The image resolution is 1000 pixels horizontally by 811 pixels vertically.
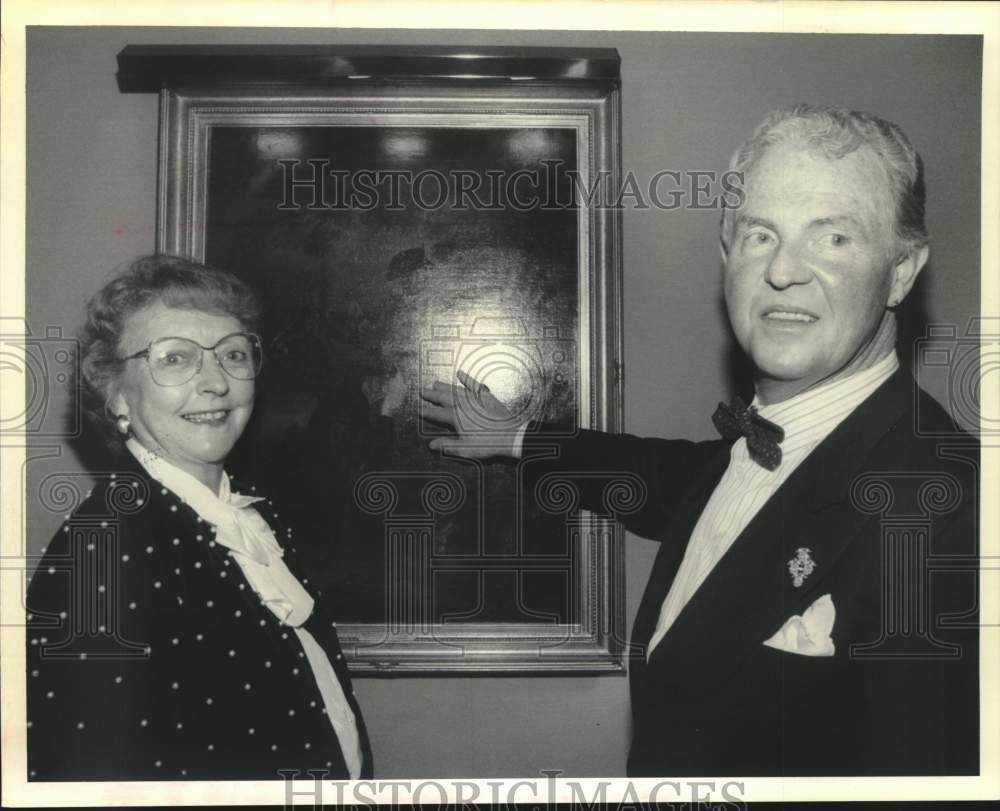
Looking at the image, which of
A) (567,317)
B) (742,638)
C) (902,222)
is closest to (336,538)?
(567,317)

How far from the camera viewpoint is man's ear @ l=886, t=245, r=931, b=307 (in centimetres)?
298

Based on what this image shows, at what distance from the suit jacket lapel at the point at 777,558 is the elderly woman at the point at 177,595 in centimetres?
112

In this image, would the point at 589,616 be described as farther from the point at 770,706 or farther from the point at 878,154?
the point at 878,154

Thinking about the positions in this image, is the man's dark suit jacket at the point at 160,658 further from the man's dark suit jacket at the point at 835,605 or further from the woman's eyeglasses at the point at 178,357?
the man's dark suit jacket at the point at 835,605

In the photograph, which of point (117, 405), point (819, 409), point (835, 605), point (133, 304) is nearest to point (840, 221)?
point (819, 409)

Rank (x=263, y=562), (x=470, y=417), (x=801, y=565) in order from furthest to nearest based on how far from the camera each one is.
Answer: (x=470, y=417) → (x=263, y=562) → (x=801, y=565)

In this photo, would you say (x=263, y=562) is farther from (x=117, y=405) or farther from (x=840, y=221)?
(x=840, y=221)

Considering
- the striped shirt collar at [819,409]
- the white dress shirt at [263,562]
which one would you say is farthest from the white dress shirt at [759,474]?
the white dress shirt at [263,562]

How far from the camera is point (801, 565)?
2891 mm

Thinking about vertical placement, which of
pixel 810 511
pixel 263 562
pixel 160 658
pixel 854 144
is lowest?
pixel 160 658

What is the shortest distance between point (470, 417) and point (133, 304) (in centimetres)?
108

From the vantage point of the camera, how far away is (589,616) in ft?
10.1

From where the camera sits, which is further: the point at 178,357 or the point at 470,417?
the point at 470,417

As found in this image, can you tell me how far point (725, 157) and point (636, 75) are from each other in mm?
383
